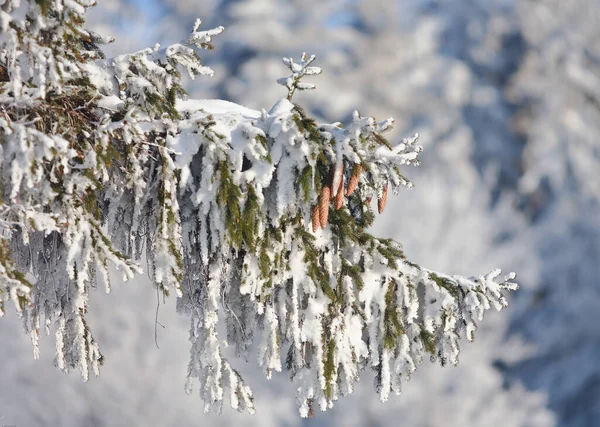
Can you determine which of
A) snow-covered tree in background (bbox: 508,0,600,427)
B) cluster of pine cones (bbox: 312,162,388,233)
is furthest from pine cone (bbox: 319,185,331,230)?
snow-covered tree in background (bbox: 508,0,600,427)

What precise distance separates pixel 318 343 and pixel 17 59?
7.20 feet

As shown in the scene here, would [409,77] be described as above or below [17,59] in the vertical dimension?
above

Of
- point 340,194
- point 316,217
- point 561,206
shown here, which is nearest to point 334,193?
point 340,194

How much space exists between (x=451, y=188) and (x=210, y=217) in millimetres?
25808

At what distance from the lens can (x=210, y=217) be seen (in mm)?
3236

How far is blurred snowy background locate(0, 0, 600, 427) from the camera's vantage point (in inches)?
890

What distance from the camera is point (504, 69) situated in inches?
1177

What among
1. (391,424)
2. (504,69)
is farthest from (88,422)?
(504,69)

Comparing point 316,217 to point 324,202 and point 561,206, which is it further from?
point 561,206

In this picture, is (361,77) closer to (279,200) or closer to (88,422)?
(88,422)

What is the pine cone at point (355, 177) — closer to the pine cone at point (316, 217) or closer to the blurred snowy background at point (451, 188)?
the pine cone at point (316, 217)

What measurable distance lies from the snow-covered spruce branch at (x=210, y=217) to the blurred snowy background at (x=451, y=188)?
63.3 ft

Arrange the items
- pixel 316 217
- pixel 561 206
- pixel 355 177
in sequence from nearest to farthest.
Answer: pixel 355 177
pixel 316 217
pixel 561 206

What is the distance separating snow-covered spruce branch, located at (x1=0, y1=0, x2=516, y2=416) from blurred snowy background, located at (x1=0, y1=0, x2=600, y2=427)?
19293mm
